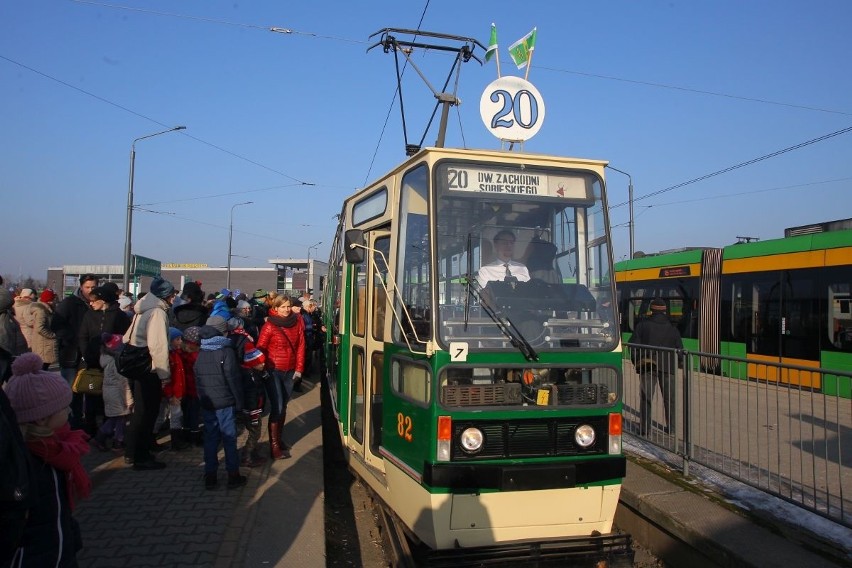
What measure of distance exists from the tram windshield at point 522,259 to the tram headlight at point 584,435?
1.79 ft

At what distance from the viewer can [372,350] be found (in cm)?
516

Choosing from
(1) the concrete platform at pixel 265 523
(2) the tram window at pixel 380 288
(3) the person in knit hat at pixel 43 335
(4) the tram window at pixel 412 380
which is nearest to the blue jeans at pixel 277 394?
(1) the concrete platform at pixel 265 523

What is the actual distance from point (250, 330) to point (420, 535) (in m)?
6.56

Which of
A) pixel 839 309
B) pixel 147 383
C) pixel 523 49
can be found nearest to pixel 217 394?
pixel 147 383

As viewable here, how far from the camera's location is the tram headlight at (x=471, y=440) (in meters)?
3.99

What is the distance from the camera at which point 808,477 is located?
17.0 ft

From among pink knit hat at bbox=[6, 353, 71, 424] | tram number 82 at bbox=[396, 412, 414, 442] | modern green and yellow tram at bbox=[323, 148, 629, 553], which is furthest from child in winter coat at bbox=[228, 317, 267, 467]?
pink knit hat at bbox=[6, 353, 71, 424]

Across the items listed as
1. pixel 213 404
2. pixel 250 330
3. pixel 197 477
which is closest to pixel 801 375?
pixel 213 404

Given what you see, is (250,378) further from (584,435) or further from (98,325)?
(584,435)

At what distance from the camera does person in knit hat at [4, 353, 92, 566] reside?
2271 mm

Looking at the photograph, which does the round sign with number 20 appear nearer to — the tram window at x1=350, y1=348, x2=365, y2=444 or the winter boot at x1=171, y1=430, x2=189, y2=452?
the tram window at x1=350, y1=348, x2=365, y2=444

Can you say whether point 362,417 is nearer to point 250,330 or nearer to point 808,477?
Answer: point 808,477

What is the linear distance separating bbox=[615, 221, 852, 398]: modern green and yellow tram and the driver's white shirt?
20.2 ft

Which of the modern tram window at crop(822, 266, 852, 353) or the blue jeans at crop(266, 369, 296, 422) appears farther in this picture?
the modern tram window at crop(822, 266, 852, 353)
